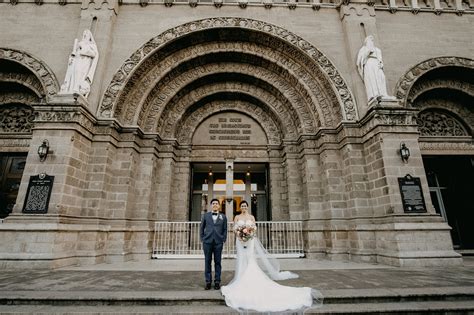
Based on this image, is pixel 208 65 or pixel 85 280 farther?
pixel 208 65

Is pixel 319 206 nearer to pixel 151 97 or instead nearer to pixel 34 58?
pixel 151 97

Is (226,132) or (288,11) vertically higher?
(288,11)

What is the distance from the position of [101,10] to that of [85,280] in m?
11.1

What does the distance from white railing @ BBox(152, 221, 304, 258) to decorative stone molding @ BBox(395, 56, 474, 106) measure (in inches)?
285

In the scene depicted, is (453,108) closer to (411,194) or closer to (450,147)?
(450,147)

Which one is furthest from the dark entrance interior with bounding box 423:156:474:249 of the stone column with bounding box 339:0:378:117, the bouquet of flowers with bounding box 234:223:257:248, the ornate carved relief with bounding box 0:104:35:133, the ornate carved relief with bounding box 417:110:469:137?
the ornate carved relief with bounding box 0:104:35:133

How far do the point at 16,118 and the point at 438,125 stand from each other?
2035 centimetres

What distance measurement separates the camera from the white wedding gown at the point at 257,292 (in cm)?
381

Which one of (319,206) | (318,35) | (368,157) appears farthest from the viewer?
(318,35)

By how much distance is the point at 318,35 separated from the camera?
36.7 ft

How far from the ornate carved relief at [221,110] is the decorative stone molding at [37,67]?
5327 millimetres

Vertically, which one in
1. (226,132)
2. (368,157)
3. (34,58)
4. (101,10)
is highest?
(101,10)

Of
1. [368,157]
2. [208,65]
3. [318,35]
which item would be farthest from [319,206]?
[208,65]

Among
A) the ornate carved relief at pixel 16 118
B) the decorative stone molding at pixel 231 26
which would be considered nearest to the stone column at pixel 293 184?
the decorative stone molding at pixel 231 26
